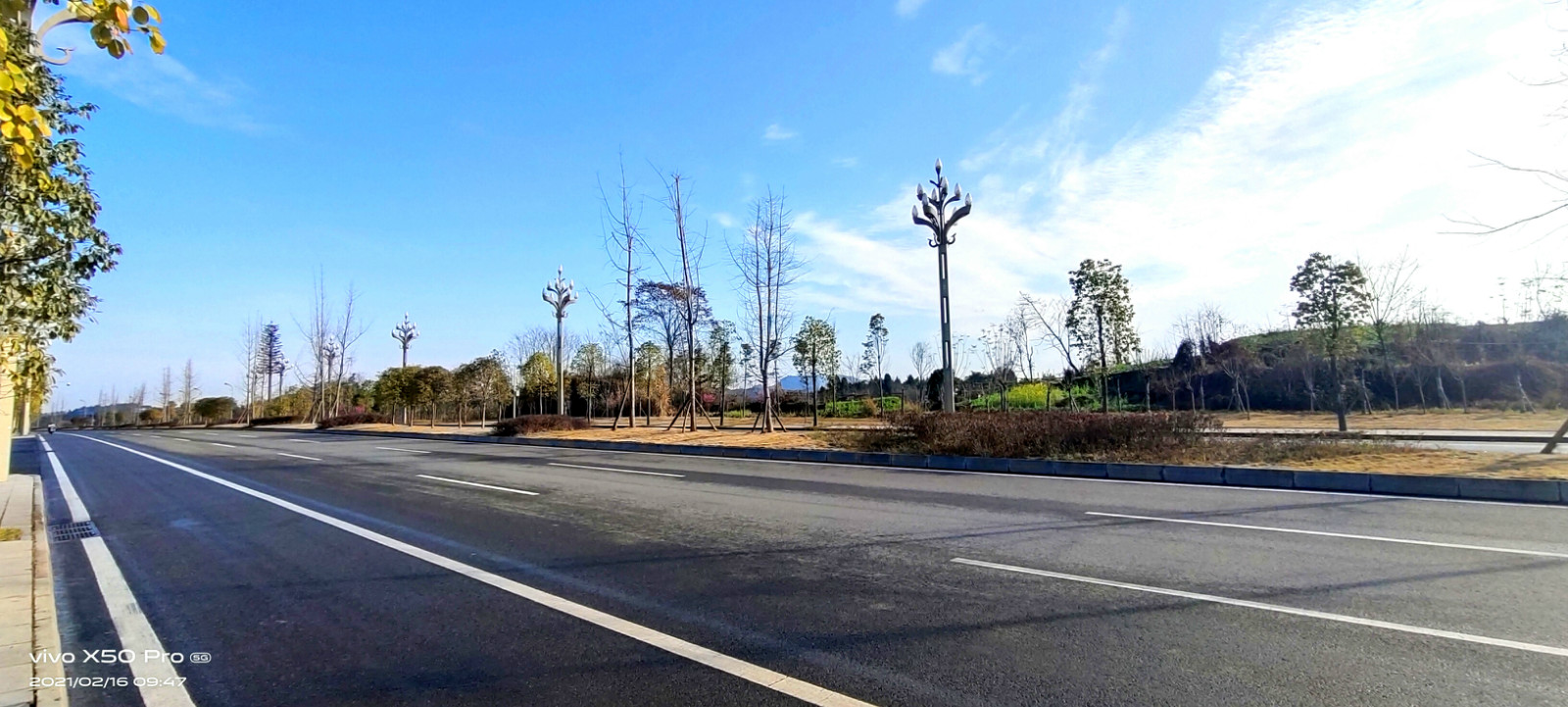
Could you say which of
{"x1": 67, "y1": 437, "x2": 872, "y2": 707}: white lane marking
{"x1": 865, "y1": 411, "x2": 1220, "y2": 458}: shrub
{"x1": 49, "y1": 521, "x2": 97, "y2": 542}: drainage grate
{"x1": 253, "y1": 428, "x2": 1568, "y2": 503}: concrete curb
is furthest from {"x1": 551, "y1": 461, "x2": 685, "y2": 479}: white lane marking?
{"x1": 49, "y1": 521, "x2": 97, "y2": 542}: drainage grate

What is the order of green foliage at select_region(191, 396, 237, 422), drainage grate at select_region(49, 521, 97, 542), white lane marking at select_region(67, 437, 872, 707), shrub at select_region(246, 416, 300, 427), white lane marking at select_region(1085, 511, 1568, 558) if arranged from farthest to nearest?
1. green foliage at select_region(191, 396, 237, 422)
2. shrub at select_region(246, 416, 300, 427)
3. drainage grate at select_region(49, 521, 97, 542)
4. white lane marking at select_region(1085, 511, 1568, 558)
5. white lane marking at select_region(67, 437, 872, 707)

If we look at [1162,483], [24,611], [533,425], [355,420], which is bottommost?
[1162,483]

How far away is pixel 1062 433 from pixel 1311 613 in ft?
34.7

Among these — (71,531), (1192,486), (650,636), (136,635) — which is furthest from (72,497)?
(1192,486)

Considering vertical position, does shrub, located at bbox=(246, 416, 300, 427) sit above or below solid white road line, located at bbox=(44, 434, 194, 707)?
above

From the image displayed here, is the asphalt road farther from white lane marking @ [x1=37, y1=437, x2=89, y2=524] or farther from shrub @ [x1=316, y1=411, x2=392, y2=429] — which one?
shrub @ [x1=316, y1=411, x2=392, y2=429]

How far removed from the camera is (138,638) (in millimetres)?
4844

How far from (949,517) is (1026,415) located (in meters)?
8.33

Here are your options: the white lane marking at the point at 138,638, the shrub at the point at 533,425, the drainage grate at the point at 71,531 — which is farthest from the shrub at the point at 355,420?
the white lane marking at the point at 138,638

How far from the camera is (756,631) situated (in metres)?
4.49

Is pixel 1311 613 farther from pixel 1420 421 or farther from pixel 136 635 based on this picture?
pixel 1420 421

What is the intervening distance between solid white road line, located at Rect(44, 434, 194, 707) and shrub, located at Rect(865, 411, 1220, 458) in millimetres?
13463

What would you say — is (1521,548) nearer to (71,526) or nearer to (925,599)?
(925,599)

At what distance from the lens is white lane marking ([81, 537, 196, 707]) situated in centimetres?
388
